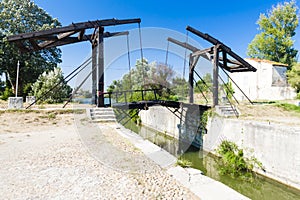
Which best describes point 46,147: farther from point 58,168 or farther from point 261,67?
point 261,67

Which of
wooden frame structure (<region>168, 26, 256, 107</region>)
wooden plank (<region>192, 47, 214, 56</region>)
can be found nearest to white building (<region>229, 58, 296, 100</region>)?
wooden frame structure (<region>168, 26, 256, 107</region>)

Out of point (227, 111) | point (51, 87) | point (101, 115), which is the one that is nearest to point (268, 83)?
point (227, 111)

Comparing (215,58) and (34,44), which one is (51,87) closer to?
(34,44)

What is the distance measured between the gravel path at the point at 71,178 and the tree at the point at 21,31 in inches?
730

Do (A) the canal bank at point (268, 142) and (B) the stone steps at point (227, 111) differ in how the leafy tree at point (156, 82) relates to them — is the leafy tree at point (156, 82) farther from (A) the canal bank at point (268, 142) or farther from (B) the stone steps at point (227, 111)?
(A) the canal bank at point (268, 142)

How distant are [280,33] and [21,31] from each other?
33.6 meters

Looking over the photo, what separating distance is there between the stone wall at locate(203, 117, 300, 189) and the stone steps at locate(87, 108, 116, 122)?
5.84m

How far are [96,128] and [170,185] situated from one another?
12.5ft

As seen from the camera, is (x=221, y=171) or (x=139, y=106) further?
(x=139, y=106)

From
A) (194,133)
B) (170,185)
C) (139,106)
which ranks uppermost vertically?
(139,106)

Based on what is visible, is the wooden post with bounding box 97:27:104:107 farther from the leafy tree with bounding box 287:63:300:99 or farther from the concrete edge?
the leafy tree with bounding box 287:63:300:99

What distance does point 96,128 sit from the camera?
Answer: 6.17 m

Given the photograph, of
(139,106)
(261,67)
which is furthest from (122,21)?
(261,67)

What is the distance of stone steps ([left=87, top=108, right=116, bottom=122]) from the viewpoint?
712 centimetres
